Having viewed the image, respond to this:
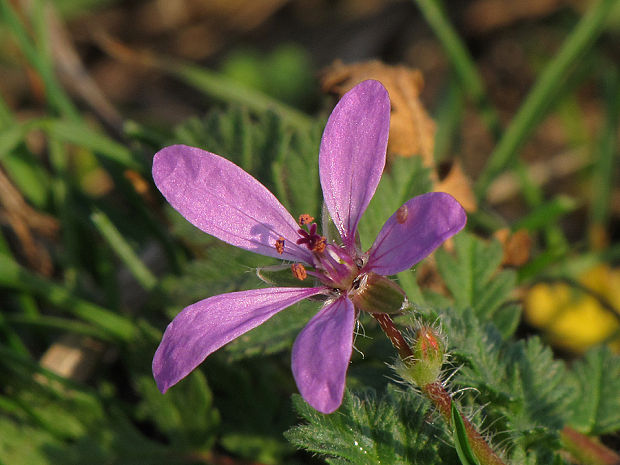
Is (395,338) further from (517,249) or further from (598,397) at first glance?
(517,249)

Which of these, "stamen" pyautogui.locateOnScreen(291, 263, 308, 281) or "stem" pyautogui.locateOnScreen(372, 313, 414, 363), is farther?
"stamen" pyautogui.locateOnScreen(291, 263, 308, 281)

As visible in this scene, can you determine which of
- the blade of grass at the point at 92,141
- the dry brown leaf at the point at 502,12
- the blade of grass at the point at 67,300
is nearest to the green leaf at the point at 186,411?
the blade of grass at the point at 67,300

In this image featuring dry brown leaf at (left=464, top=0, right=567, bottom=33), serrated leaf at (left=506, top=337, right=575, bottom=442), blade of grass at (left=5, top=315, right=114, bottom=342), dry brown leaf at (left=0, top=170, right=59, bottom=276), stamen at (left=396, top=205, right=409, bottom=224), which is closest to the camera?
stamen at (left=396, top=205, right=409, bottom=224)

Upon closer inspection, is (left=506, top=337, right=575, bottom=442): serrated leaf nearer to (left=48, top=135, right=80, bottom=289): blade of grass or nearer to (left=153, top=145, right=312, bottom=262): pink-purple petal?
(left=153, top=145, right=312, bottom=262): pink-purple petal

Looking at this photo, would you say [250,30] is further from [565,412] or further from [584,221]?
[565,412]

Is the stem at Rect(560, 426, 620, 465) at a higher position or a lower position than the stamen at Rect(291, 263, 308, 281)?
lower

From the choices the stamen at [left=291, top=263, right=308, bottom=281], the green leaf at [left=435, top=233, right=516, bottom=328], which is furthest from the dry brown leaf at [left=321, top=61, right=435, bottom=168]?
the stamen at [left=291, top=263, right=308, bottom=281]

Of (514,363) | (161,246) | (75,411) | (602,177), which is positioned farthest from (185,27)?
(514,363)
